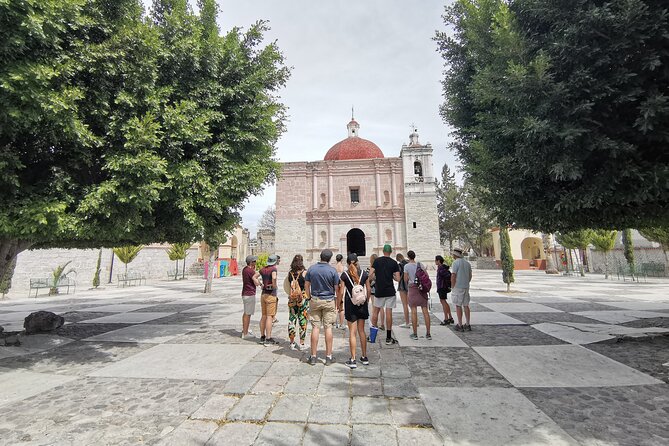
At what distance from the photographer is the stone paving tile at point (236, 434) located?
3152 mm

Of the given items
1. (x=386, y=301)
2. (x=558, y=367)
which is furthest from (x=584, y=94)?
(x=386, y=301)

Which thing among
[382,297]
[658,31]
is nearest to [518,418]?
[382,297]

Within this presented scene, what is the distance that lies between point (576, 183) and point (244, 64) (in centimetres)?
680

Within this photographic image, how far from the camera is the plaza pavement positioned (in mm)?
3295

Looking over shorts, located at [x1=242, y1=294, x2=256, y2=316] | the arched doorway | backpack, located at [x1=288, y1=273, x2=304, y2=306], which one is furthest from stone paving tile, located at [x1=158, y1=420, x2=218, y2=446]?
the arched doorway

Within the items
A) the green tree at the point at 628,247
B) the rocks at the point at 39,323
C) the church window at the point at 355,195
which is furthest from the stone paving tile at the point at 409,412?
the church window at the point at 355,195

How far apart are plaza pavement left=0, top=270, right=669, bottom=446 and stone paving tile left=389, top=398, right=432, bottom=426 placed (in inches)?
0.9

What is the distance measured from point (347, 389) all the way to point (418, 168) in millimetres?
31703

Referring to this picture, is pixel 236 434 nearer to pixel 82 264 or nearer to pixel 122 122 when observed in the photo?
pixel 122 122

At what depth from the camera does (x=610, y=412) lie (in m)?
3.62

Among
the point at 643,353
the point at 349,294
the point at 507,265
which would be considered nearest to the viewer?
the point at 349,294

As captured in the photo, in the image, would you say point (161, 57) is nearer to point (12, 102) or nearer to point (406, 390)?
point (12, 102)

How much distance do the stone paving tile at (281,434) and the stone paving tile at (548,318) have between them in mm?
7361

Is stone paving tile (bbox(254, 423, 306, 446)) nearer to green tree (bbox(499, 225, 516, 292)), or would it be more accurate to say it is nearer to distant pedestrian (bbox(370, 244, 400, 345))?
distant pedestrian (bbox(370, 244, 400, 345))
